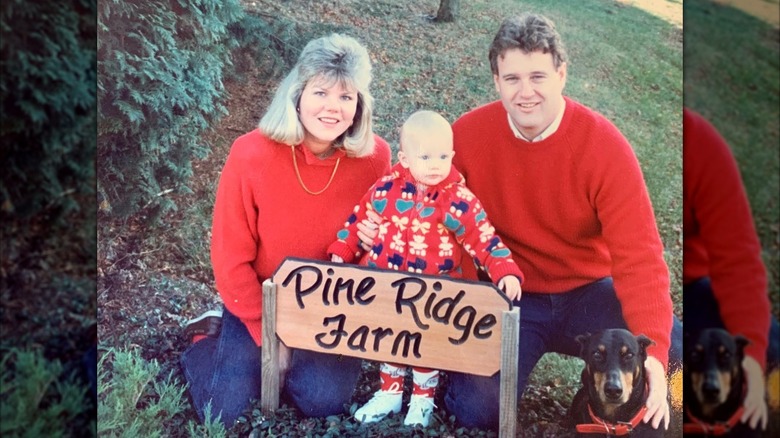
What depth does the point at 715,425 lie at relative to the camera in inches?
102

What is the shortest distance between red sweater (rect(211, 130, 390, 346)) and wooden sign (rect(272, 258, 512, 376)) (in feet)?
0.38

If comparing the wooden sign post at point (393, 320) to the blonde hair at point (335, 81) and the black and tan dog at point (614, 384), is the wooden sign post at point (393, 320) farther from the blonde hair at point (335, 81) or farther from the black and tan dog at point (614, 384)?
the blonde hair at point (335, 81)

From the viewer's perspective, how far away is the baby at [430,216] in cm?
261

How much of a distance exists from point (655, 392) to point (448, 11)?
1472 mm

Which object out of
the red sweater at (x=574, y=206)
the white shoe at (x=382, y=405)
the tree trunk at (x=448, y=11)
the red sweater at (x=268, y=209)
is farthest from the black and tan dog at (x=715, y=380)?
the tree trunk at (x=448, y=11)

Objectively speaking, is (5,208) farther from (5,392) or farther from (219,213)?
(219,213)

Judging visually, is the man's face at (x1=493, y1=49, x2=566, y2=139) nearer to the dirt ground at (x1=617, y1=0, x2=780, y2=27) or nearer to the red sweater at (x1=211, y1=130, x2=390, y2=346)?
the dirt ground at (x1=617, y1=0, x2=780, y2=27)

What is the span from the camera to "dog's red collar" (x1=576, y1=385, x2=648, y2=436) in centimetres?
258

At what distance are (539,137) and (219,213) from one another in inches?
47.0

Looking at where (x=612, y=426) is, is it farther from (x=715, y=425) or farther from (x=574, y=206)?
(x=574, y=206)

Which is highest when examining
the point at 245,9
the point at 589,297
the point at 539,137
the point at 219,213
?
the point at 245,9

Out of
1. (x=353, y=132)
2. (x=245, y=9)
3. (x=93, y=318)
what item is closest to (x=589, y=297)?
(x=353, y=132)

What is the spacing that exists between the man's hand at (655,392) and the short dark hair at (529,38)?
3.37 ft

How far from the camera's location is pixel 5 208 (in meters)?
4.82
